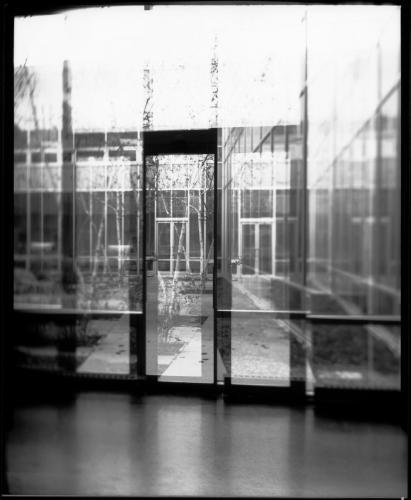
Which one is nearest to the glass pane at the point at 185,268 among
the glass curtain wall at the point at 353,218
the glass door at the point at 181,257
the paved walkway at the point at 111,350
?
the glass door at the point at 181,257

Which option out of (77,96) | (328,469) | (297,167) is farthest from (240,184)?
(328,469)

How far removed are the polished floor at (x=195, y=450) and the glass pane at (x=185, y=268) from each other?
462mm

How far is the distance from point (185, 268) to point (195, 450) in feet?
3.88

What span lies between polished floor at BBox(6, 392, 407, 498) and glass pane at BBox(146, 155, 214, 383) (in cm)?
46

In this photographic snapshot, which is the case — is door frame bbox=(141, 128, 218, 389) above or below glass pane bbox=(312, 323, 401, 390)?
above

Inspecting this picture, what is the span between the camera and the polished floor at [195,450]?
2746mm

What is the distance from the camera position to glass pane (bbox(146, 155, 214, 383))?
3.12m

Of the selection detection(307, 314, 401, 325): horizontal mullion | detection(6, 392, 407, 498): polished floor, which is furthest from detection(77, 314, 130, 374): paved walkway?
detection(307, 314, 401, 325): horizontal mullion

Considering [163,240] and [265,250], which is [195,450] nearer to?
[163,240]

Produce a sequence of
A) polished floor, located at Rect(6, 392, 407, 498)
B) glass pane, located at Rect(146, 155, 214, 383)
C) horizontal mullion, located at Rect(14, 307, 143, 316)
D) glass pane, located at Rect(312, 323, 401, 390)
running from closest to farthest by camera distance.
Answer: polished floor, located at Rect(6, 392, 407, 498) < glass pane, located at Rect(146, 155, 214, 383) < horizontal mullion, located at Rect(14, 307, 143, 316) < glass pane, located at Rect(312, 323, 401, 390)

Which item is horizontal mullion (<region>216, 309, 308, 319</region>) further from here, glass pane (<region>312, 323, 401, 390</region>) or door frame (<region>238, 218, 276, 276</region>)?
door frame (<region>238, 218, 276, 276</region>)

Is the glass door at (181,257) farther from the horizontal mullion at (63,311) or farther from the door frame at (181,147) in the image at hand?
the horizontal mullion at (63,311)

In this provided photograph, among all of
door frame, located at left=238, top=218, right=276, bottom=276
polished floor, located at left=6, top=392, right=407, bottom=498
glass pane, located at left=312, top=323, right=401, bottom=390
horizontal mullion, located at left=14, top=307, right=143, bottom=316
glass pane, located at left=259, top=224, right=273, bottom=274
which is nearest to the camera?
polished floor, located at left=6, top=392, right=407, bottom=498

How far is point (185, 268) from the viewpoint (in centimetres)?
316
